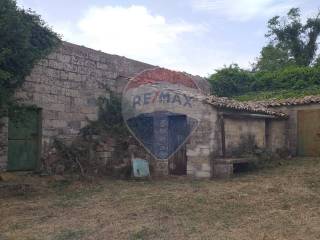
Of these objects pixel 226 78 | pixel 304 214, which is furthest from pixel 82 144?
pixel 226 78

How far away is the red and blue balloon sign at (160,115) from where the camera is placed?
11.8 meters

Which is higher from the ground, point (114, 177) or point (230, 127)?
point (230, 127)

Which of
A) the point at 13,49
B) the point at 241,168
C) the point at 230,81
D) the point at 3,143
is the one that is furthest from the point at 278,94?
the point at 13,49

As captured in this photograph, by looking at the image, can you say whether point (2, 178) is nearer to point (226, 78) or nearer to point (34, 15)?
point (34, 15)

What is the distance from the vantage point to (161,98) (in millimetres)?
12359

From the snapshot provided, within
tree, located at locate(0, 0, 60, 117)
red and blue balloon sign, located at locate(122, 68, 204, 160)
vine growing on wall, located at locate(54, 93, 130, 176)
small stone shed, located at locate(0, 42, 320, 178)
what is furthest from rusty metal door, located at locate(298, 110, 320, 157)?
tree, located at locate(0, 0, 60, 117)

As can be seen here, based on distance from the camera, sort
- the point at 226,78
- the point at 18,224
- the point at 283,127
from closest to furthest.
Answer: the point at 18,224 < the point at 283,127 < the point at 226,78

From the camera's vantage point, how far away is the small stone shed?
10.3 meters

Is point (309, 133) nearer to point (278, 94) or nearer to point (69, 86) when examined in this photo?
point (278, 94)

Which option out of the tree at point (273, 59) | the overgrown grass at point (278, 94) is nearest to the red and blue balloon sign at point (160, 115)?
the overgrown grass at point (278, 94)

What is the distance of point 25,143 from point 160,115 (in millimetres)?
4192

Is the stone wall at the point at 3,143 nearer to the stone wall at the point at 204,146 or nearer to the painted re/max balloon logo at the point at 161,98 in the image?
the painted re/max balloon logo at the point at 161,98

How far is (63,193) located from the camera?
896cm

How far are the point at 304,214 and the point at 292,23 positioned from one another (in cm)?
2364
